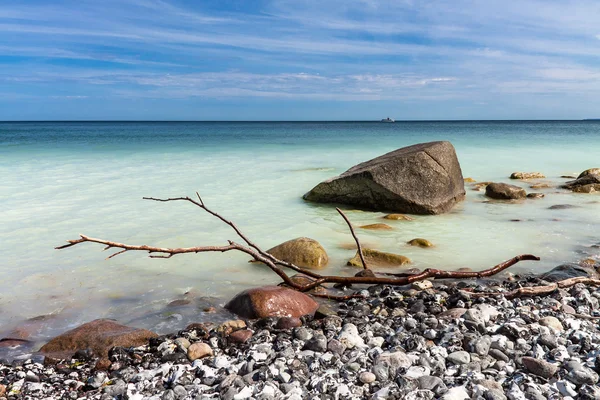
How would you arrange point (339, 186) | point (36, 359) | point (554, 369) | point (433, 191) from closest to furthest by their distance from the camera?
point (554, 369) < point (36, 359) < point (433, 191) < point (339, 186)

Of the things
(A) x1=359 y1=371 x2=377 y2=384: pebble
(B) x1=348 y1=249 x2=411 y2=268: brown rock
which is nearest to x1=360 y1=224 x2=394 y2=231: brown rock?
(B) x1=348 y1=249 x2=411 y2=268: brown rock

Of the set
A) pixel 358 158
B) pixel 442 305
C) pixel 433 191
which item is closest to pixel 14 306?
pixel 442 305

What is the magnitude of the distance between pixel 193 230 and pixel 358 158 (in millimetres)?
13705

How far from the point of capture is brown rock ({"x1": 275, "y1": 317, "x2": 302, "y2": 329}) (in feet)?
11.2

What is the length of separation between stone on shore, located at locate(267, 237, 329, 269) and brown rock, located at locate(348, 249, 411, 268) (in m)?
0.32

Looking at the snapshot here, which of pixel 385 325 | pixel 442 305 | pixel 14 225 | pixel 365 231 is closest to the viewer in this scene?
pixel 385 325

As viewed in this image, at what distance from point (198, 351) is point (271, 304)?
2.67 feet

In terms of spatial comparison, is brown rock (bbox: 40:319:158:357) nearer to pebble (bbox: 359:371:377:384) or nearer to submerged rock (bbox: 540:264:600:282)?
pebble (bbox: 359:371:377:384)

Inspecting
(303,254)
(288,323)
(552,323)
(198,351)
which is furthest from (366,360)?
(303,254)

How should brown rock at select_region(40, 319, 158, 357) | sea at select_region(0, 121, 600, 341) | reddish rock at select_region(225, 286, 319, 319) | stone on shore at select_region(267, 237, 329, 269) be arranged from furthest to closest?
stone on shore at select_region(267, 237, 329, 269) → sea at select_region(0, 121, 600, 341) → reddish rock at select_region(225, 286, 319, 319) → brown rock at select_region(40, 319, 158, 357)

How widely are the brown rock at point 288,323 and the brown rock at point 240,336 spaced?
0.81ft

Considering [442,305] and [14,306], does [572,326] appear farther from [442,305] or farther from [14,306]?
[14,306]

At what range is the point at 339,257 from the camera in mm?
5227

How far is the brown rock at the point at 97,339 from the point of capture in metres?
3.09
